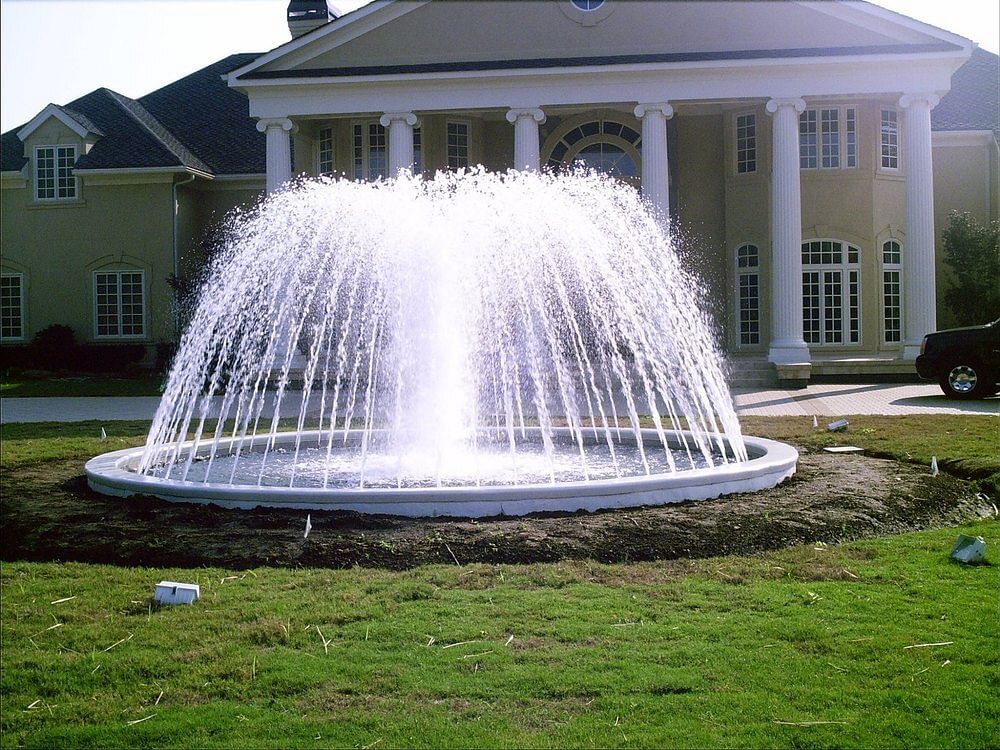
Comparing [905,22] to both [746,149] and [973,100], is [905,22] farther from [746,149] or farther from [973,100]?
[973,100]

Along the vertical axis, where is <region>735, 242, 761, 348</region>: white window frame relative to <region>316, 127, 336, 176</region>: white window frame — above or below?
below

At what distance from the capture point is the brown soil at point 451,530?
694cm

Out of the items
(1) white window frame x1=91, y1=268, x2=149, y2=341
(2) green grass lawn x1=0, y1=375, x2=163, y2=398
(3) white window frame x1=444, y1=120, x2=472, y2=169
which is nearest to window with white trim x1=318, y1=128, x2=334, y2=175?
(3) white window frame x1=444, y1=120, x2=472, y2=169

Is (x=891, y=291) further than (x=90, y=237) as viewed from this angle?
No

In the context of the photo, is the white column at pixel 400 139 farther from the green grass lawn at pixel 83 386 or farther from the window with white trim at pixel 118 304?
the window with white trim at pixel 118 304

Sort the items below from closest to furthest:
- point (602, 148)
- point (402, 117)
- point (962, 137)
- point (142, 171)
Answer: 1. point (402, 117)
2. point (602, 148)
3. point (962, 137)
4. point (142, 171)

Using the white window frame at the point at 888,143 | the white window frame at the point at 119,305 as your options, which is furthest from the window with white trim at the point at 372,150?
the white window frame at the point at 888,143

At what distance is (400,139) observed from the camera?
27.8 m

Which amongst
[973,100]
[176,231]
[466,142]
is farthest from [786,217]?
[176,231]

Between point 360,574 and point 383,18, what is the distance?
24273mm

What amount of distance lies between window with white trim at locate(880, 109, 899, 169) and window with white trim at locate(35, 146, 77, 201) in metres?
25.6

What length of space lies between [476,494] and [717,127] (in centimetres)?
2515

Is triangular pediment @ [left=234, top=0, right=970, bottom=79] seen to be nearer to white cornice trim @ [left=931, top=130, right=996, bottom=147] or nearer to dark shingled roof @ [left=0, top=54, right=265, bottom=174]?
white cornice trim @ [left=931, top=130, right=996, bottom=147]

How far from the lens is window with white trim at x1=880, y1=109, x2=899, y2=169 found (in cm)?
2953
